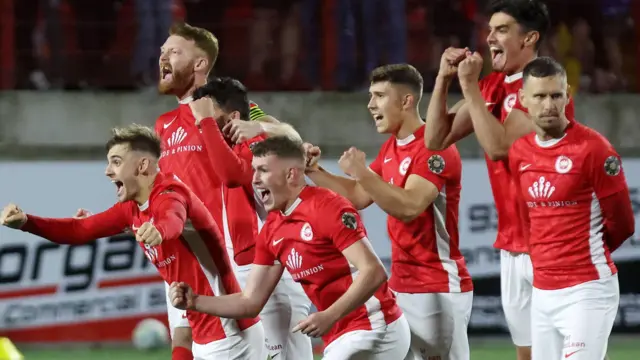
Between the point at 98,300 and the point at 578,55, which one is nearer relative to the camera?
Result: the point at 98,300

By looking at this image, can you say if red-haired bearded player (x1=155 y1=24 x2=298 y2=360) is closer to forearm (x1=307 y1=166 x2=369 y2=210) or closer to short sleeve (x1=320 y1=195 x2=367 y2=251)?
forearm (x1=307 y1=166 x2=369 y2=210)

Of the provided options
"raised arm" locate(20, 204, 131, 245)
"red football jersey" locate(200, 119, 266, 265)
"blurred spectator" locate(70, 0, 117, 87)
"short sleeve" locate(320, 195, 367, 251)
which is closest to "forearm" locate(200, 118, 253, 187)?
"red football jersey" locate(200, 119, 266, 265)

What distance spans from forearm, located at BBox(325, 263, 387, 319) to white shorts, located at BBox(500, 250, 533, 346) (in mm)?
1428

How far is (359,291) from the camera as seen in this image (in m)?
4.79

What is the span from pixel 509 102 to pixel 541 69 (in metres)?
0.48

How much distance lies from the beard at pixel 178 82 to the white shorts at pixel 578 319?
8.02ft

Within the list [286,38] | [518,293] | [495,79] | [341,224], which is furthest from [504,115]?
[286,38]

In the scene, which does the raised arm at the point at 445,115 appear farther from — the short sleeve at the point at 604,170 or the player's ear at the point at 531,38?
the short sleeve at the point at 604,170

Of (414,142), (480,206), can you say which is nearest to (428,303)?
(414,142)

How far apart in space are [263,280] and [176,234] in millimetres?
471

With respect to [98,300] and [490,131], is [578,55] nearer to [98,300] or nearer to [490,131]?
[98,300]

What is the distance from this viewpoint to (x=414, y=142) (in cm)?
597

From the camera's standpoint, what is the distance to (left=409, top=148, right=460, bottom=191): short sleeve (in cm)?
582

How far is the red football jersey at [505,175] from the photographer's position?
568cm
